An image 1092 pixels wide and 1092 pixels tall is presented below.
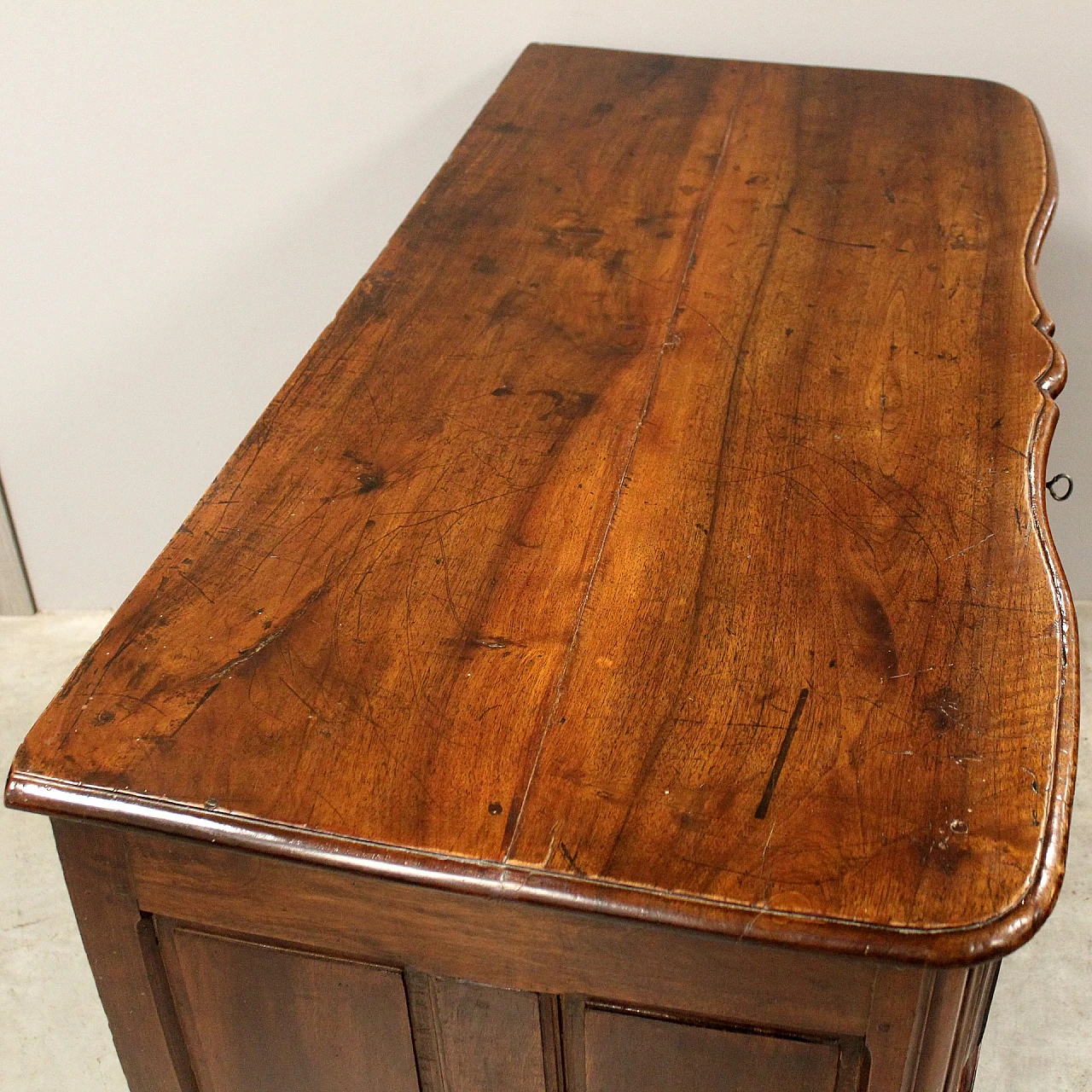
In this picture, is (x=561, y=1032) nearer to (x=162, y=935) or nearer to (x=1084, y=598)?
(x=162, y=935)

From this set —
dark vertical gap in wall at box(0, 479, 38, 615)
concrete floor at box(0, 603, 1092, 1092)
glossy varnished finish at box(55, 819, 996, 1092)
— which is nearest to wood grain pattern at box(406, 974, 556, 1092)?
glossy varnished finish at box(55, 819, 996, 1092)

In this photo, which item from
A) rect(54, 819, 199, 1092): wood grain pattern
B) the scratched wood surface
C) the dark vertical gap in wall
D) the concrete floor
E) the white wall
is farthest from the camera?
the dark vertical gap in wall

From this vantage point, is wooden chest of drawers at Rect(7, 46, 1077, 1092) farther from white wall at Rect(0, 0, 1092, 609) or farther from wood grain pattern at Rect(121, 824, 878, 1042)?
white wall at Rect(0, 0, 1092, 609)

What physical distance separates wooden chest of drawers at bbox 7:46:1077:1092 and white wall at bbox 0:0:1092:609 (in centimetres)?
63

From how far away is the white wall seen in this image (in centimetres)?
172

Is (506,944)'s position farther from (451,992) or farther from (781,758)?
(781,758)

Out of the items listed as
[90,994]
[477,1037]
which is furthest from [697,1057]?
[90,994]

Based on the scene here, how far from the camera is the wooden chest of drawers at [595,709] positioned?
0.75m

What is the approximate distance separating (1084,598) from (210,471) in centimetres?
155

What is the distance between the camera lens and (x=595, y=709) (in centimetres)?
83

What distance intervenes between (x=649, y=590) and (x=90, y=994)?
3.71ft

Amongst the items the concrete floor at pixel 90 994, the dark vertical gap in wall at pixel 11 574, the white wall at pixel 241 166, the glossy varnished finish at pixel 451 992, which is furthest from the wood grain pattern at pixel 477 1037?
the dark vertical gap in wall at pixel 11 574

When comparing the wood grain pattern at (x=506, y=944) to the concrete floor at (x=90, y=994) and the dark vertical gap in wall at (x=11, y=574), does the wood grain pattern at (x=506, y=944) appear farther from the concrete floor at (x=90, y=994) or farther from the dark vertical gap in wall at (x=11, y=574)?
the dark vertical gap in wall at (x=11, y=574)

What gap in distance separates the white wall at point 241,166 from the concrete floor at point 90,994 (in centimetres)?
65
